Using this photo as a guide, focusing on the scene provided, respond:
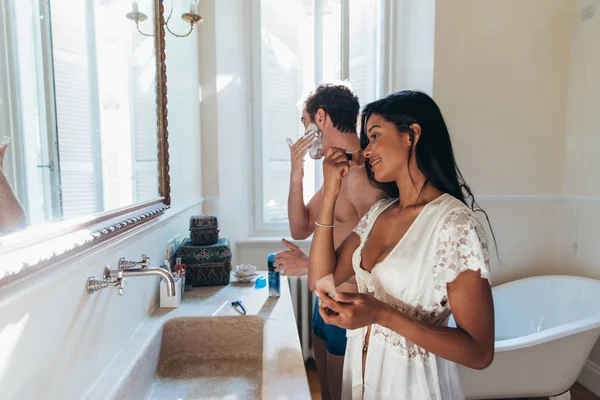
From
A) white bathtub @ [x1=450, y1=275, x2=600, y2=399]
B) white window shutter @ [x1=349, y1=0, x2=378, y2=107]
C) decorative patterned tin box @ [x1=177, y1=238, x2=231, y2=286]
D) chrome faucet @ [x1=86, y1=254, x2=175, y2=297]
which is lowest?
white bathtub @ [x1=450, y1=275, x2=600, y2=399]

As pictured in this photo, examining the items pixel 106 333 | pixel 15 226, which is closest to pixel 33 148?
pixel 15 226

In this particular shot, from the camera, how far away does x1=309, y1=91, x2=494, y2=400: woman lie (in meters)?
0.77

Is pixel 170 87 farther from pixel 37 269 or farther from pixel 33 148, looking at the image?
pixel 37 269

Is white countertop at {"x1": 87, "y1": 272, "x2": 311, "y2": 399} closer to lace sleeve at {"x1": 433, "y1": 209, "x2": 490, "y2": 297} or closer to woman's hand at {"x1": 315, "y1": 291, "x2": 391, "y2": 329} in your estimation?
woman's hand at {"x1": 315, "y1": 291, "x2": 391, "y2": 329}

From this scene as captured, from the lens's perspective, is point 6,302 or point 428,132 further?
point 428,132

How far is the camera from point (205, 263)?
157 centimetres

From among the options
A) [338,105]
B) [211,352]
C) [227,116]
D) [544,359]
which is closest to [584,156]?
[544,359]

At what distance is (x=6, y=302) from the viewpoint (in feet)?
1.66

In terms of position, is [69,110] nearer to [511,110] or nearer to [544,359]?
[544,359]

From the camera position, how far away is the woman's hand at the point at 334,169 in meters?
1.00

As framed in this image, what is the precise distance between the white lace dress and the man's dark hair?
73 centimetres

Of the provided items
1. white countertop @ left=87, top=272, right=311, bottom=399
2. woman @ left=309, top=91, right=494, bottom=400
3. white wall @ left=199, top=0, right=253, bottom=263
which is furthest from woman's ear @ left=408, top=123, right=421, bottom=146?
white wall @ left=199, top=0, right=253, bottom=263

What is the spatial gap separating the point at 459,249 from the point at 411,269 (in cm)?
12

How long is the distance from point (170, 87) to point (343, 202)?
897mm
